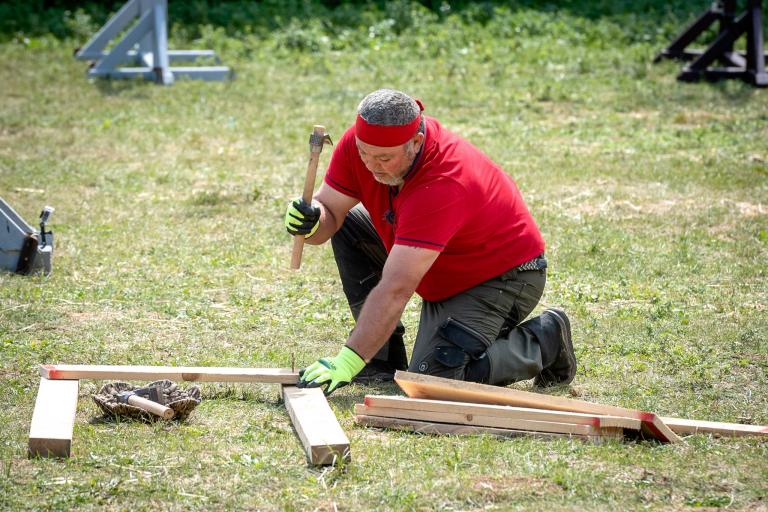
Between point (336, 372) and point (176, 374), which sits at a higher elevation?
point (336, 372)

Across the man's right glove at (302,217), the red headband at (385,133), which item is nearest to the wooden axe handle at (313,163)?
the man's right glove at (302,217)

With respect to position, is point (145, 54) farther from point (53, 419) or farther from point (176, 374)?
point (53, 419)

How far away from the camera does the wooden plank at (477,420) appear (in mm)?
3920

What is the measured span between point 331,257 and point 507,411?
2.83 meters

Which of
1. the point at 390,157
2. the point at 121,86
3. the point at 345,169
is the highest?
the point at 390,157

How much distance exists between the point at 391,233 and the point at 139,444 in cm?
148

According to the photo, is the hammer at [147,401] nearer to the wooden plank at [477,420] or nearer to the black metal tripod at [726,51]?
the wooden plank at [477,420]

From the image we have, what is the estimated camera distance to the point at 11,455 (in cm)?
368

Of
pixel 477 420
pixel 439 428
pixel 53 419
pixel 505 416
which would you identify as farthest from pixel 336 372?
pixel 53 419

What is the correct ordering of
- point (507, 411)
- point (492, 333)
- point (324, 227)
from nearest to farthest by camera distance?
point (507, 411)
point (492, 333)
point (324, 227)

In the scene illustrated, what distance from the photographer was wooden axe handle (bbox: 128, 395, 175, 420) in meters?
3.97

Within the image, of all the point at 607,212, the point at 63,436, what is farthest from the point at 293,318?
the point at 607,212

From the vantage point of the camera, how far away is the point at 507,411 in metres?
3.94

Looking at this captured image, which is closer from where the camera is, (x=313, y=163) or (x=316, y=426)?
(x=316, y=426)
